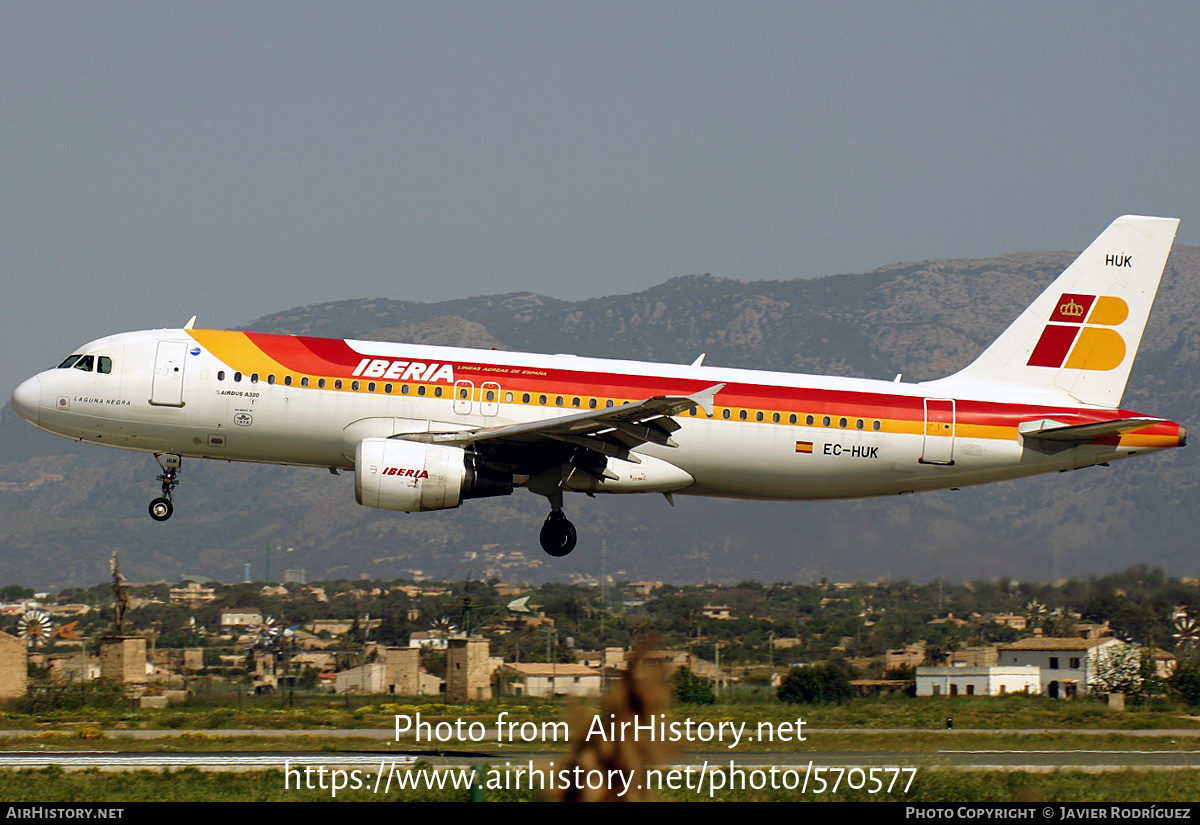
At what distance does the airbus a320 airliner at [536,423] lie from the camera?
31.2 meters

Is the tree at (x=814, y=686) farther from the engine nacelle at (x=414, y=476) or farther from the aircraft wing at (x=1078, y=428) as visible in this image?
the engine nacelle at (x=414, y=476)

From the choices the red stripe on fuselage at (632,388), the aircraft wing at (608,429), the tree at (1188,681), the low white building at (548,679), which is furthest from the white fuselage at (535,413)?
the tree at (1188,681)

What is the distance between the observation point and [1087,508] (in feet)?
219

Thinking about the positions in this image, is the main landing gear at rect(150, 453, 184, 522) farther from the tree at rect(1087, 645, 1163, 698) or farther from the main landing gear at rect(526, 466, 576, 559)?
the tree at rect(1087, 645, 1163, 698)

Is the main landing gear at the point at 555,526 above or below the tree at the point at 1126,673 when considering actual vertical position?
above

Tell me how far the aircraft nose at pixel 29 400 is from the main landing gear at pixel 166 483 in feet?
9.09

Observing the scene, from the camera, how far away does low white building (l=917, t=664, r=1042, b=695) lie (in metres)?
48.3

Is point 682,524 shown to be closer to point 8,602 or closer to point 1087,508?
point 1087,508

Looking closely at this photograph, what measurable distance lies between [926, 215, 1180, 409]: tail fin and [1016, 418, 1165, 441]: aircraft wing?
4.12 feet

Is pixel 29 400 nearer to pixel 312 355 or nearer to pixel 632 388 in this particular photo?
pixel 312 355

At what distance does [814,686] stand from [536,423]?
16.8 m

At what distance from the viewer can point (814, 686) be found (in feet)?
142

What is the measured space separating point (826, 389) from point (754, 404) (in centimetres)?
176

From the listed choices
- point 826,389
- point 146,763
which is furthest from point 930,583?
point 146,763
